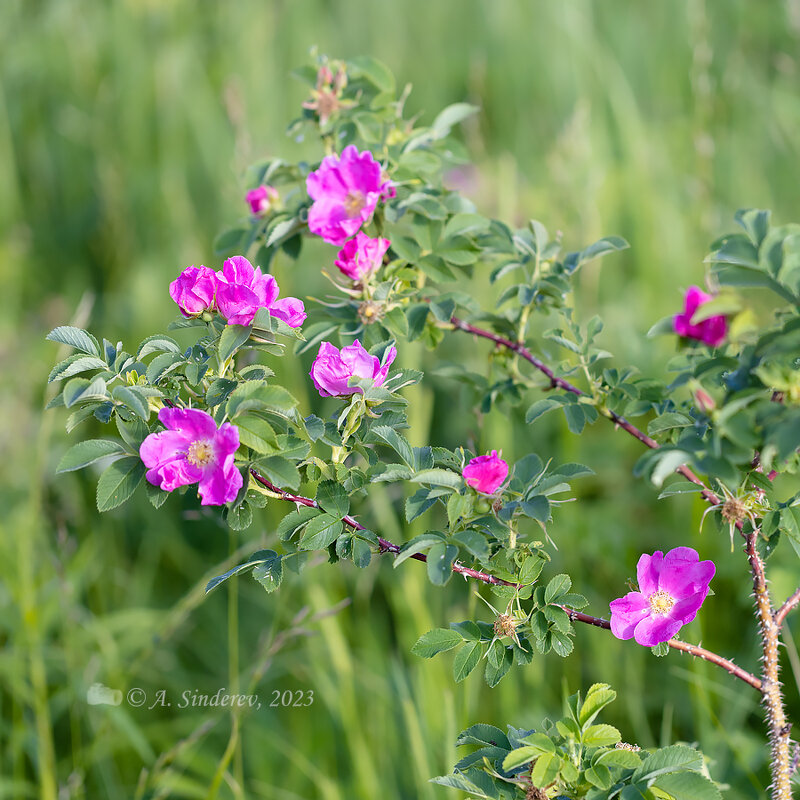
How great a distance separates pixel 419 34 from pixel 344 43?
30 cm

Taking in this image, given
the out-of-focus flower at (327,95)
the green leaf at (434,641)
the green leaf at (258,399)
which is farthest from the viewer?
the out-of-focus flower at (327,95)

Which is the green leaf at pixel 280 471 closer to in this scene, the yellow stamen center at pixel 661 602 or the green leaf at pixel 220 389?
the green leaf at pixel 220 389

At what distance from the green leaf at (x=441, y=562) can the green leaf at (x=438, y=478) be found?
0.05 meters

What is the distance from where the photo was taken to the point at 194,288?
0.72 metres

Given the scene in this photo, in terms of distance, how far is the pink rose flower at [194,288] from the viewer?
72 centimetres

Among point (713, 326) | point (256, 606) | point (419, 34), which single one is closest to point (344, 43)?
point (419, 34)

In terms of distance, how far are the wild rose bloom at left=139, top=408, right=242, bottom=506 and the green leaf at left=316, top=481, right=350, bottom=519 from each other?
8 cm

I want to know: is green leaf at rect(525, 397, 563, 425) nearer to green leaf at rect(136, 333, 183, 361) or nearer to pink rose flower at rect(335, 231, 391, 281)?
pink rose flower at rect(335, 231, 391, 281)

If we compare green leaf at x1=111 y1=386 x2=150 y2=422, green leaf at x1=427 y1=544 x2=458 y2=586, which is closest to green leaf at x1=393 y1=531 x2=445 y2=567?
green leaf at x1=427 y1=544 x2=458 y2=586

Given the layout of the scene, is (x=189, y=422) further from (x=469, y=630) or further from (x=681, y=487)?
(x=681, y=487)

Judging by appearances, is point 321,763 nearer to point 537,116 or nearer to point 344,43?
point 537,116

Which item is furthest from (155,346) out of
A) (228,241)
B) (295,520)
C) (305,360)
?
(305,360)
